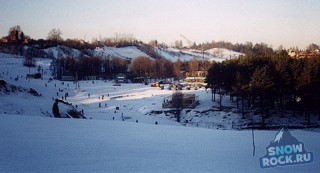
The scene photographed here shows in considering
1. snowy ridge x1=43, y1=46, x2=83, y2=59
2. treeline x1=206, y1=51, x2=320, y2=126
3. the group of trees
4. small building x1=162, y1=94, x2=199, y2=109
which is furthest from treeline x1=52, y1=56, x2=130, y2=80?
treeline x1=206, y1=51, x2=320, y2=126

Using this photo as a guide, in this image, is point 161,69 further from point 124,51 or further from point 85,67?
point 124,51

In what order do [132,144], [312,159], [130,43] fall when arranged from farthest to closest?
[130,43] → [132,144] → [312,159]

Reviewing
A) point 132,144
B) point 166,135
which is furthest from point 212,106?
point 132,144

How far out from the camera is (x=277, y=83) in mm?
36812

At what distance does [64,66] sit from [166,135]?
86.7 meters

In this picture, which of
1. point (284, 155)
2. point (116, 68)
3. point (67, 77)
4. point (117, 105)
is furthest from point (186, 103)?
point (116, 68)

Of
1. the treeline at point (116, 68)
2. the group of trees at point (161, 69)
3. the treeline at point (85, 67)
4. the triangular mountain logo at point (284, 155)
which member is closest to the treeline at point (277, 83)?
the triangular mountain logo at point (284, 155)

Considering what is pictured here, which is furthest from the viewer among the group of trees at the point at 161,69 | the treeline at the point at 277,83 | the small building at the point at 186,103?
the group of trees at the point at 161,69

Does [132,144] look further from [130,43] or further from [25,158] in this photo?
[130,43]

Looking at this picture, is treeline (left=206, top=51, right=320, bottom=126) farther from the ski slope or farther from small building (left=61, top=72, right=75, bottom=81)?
small building (left=61, top=72, right=75, bottom=81)

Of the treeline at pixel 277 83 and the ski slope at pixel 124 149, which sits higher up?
the treeline at pixel 277 83

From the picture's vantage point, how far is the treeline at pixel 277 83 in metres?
34.4

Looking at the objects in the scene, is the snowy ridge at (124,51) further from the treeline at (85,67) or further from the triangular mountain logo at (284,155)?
the triangular mountain logo at (284,155)

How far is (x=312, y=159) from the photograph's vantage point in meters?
13.9
